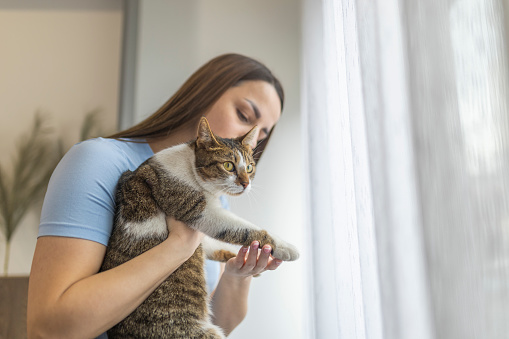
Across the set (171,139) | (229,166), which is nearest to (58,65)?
(171,139)

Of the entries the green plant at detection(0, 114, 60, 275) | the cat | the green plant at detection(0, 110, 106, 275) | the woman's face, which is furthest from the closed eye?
the green plant at detection(0, 114, 60, 275)

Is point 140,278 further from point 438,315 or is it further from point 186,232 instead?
point 438,315

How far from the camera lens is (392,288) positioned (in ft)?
2.11

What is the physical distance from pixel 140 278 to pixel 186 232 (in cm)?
15

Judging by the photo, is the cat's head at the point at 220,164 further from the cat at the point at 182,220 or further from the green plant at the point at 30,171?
the green plant at the point at 30,171

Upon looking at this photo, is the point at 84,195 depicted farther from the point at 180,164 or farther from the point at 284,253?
the point at 284,253

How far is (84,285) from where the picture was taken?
794 millimetres

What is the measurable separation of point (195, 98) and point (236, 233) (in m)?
0.49

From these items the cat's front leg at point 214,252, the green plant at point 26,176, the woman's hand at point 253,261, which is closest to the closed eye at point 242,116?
the cat's front leg at point 214,252

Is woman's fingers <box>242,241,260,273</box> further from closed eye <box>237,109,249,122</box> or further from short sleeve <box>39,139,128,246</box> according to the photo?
closed eye <box>237,109,249,122</box>

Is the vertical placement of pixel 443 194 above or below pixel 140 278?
above

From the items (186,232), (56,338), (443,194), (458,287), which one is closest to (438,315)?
(458,287)

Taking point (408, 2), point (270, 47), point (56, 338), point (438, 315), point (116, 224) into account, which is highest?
point (270, 47)

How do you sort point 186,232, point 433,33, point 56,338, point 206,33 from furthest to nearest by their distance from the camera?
point 206,33 < point 186,232 < point 56,338 < point 433,33
